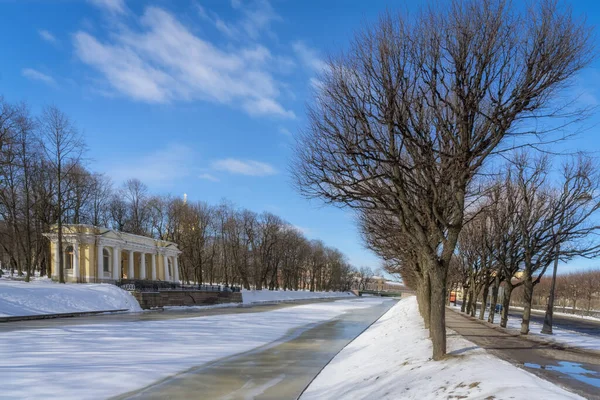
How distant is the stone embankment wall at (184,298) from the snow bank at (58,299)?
2.03 meters

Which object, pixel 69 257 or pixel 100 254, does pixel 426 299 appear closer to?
pixel 100 254

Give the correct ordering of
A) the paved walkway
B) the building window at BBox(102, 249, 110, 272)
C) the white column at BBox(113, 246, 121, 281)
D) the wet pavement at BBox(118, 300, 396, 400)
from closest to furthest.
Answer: the paved walkway
the wet pavement at BBox(118, 300, 396, 400)
the building window at BBox(102, 249, 110, 272)
the white column at BBox(113, 246, 121, 281)

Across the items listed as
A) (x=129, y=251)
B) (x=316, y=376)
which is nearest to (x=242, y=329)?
(x=316, y=376)

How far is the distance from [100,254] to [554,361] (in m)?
51.1

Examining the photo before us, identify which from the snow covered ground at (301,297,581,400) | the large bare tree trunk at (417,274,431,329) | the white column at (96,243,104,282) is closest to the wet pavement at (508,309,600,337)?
the large bare tree trunk at (417,274,431,329)

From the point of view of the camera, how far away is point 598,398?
684cm

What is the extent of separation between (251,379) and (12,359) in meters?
7.16

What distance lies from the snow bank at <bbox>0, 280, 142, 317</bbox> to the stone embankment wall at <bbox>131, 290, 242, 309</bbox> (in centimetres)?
203

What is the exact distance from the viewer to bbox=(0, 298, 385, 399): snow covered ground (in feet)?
34.3

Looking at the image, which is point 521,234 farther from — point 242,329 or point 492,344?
point 242,329

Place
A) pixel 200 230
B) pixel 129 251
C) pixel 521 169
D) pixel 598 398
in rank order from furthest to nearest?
pixel 200 230 < pixel 129 251 < pixel 521 169 < pixel 598 398

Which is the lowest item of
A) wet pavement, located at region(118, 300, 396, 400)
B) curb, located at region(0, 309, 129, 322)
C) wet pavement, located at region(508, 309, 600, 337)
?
wet pavement, located at region(508, 309, 600, 337)

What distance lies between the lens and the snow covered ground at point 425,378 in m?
6.15

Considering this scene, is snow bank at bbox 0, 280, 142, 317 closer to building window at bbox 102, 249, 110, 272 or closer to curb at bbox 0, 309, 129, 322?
curb at bbox 0, 309, 129, 322
